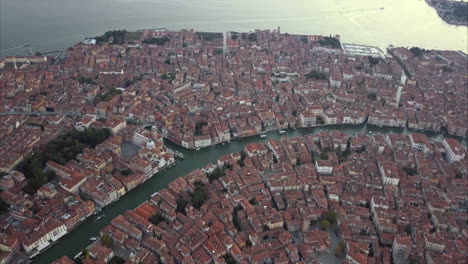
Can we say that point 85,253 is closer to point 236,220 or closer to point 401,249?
point 236,220

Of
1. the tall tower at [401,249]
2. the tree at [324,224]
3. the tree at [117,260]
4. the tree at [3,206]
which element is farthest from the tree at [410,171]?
the tree at [3,206]

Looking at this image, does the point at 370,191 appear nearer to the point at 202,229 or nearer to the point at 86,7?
the point at 202,229

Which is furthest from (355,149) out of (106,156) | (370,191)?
(106,156)

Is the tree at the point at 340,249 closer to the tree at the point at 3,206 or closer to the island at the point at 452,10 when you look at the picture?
the tree at the point at 3,206

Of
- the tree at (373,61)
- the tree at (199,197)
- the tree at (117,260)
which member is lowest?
the tree at (117,260)

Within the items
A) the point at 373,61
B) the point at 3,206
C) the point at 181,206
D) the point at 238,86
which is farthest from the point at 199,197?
the point at 373,61
